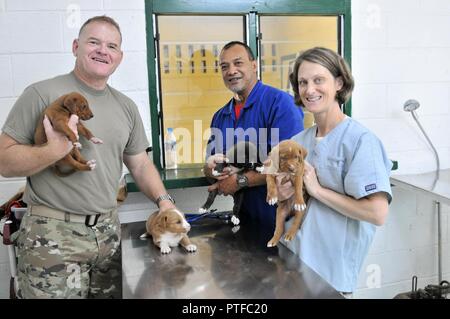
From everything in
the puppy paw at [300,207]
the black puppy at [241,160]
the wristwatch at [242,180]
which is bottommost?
the puppy paw at [300,207]

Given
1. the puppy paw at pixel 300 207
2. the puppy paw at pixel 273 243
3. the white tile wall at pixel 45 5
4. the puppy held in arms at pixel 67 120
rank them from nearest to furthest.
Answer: the puppy held in arms at pixel 67 120, the puppy paw at pixel 300 207, the puppy paw at pixel 273 243, the white tile wall at pixel 45 5

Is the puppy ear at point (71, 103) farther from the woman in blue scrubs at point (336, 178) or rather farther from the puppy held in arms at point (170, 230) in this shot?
the woman in blue scrubs at point (336, 178)

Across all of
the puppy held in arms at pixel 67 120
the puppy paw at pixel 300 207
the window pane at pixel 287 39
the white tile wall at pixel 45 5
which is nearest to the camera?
the puppy held in arms at pixel 67 120

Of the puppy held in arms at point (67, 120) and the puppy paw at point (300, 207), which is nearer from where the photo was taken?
the puppy held in arms at point (67, 120)

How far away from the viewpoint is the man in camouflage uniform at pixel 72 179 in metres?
1.12

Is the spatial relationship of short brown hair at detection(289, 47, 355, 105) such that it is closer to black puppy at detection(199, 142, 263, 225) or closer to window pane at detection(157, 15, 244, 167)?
black puppy at detection(199, 142, 263, 225)

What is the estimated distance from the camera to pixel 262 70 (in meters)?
2.05

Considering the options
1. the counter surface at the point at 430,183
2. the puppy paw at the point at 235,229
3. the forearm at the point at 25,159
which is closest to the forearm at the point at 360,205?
the puppy paw at the point at 235,229

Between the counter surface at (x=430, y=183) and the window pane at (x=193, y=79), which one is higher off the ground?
the window pane at (x=193, y=79)

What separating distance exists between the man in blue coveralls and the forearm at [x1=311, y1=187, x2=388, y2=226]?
0.35 metres

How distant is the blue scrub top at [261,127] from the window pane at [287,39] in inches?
17.5

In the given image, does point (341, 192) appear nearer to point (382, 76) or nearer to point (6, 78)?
point (382, 76)

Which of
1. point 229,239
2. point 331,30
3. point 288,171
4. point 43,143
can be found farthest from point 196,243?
point 331,30

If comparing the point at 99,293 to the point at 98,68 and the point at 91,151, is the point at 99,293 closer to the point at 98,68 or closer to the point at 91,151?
the point at 91,151
